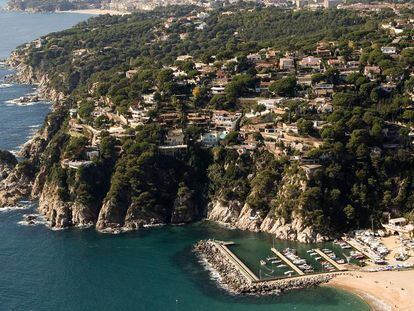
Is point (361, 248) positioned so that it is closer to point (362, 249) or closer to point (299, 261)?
point (362, 249)

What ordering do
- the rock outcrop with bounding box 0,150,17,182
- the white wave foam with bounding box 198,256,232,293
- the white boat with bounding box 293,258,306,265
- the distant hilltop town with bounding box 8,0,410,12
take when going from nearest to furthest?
the white wave foam with bounding box 198,256,232,293
the white boat with bounding box 293,258,306,265
the rock outcrop with bounding box 0,150,17,182
the distant hilltop town with bounding box 8,0,410,12

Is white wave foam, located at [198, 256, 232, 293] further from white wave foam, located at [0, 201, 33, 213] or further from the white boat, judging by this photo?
white wave foam, located at [0, 201, 33, 213]

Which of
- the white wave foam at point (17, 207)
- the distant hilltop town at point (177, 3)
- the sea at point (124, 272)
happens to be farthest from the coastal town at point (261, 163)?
the distant hilltop town at point (177, 3)

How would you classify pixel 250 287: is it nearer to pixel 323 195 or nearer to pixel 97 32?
pixel 323 195

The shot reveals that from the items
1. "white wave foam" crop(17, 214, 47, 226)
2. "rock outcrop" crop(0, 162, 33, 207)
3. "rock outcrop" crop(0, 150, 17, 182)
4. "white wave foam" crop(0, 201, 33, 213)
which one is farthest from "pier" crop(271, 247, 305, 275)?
"rock outcrop" crop(0, 150, 17, 182)

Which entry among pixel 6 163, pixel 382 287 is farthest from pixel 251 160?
pixel 6 163

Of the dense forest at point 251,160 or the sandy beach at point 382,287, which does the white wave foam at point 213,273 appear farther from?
the dense forest at point 251,160
